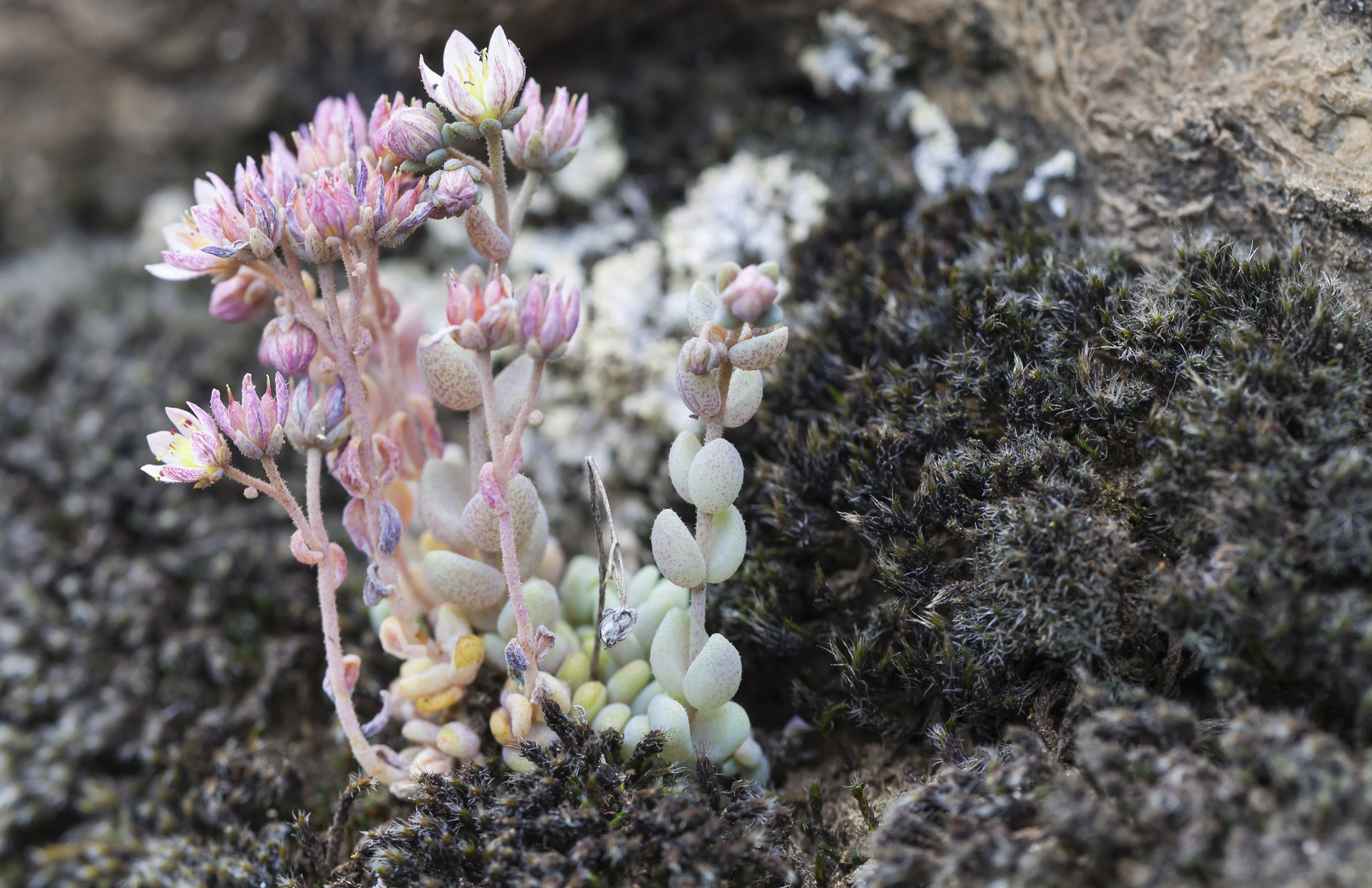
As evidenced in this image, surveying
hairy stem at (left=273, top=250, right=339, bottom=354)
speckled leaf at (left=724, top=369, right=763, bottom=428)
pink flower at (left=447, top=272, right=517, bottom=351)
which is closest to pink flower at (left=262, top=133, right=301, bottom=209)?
hairy stem at (left=273, top=250, right=339, bottom=354)

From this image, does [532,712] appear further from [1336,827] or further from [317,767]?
[1336,827]

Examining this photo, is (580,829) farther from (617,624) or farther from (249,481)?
(249,481)

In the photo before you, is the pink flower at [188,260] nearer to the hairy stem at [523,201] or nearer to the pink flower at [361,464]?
the pink flower at [361,464]

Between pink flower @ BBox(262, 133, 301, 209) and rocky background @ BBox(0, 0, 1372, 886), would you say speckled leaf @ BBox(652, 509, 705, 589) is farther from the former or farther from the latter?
pink flower @ BBox(262, 133, 301, 209)

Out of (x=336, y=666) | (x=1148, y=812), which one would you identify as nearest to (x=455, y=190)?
(x=336, y=666)

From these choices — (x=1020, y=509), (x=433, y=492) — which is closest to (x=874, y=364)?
(x=1020, y=509)

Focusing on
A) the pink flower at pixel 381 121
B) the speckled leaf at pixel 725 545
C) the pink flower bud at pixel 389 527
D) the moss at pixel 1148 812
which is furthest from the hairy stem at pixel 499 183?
the moss at pixel 1148 812

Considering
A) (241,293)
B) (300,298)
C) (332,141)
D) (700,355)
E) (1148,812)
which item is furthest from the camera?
(241,293)
